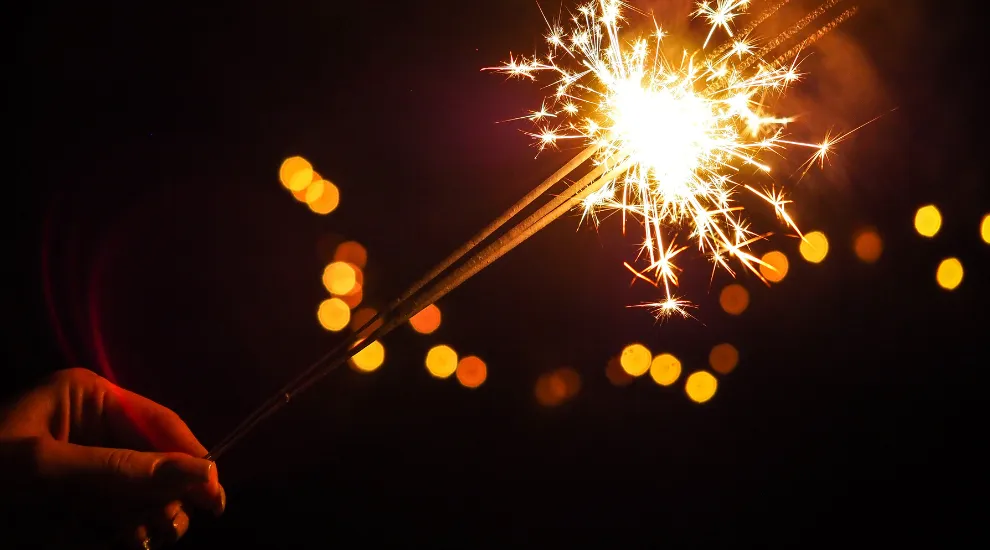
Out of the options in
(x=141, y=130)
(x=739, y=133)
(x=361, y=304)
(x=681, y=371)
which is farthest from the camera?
(x=681, y=371)

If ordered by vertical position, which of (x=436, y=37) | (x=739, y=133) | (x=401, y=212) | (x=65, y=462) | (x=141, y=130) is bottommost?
(x=739, y=133)

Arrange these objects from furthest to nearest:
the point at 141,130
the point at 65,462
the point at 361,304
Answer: the point at 361,304 < the point at 141,130 < the point at 65,462

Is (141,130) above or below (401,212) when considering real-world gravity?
above

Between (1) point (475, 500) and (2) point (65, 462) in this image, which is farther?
(1) point (475, 500)

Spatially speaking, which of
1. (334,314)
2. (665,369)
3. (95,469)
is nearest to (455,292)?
(334,314)

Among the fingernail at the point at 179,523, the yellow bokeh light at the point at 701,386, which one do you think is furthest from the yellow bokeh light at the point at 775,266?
the fingernail at the point at 179,523

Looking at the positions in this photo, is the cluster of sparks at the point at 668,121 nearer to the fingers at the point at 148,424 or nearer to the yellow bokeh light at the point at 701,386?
the yellow bokeh light at the point at 701,386

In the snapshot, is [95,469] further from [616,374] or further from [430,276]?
[616,374]

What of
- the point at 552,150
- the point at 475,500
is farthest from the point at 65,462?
the point at 552,150

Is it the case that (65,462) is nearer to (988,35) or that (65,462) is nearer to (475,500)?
(475,500)
